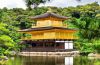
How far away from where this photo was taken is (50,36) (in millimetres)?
44594

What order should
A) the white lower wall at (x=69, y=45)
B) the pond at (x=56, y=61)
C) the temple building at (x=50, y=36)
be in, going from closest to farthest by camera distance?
the pond at (x=56, y=61)
the white lower wall at (x=69, y=45)
the temple building at (x=50, y=36)

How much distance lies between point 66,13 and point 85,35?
187 feet

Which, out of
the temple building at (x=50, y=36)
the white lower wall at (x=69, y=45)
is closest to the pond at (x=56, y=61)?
the temple building at (x=50, y=36)

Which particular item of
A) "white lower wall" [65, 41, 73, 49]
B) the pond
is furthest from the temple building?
the pond

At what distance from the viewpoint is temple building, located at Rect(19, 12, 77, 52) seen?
4347 centimetres

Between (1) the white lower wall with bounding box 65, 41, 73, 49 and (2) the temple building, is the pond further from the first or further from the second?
(1) the white lower wall with bounding box 65, 41, 73, 49

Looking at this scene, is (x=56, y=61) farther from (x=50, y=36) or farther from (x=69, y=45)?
(x=50, y=36)

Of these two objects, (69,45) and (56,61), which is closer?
(56,61)

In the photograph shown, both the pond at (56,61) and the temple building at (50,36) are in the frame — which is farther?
the temple building at (50,36)

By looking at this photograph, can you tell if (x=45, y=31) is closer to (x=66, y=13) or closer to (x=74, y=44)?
(x=74, y=44)

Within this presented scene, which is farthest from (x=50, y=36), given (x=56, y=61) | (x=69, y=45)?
(x=56, y=61)

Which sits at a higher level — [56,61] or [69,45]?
[56,61]

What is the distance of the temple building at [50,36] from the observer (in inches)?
1711

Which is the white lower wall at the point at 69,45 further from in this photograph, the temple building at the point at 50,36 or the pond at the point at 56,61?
the pond at the point at 56,61
